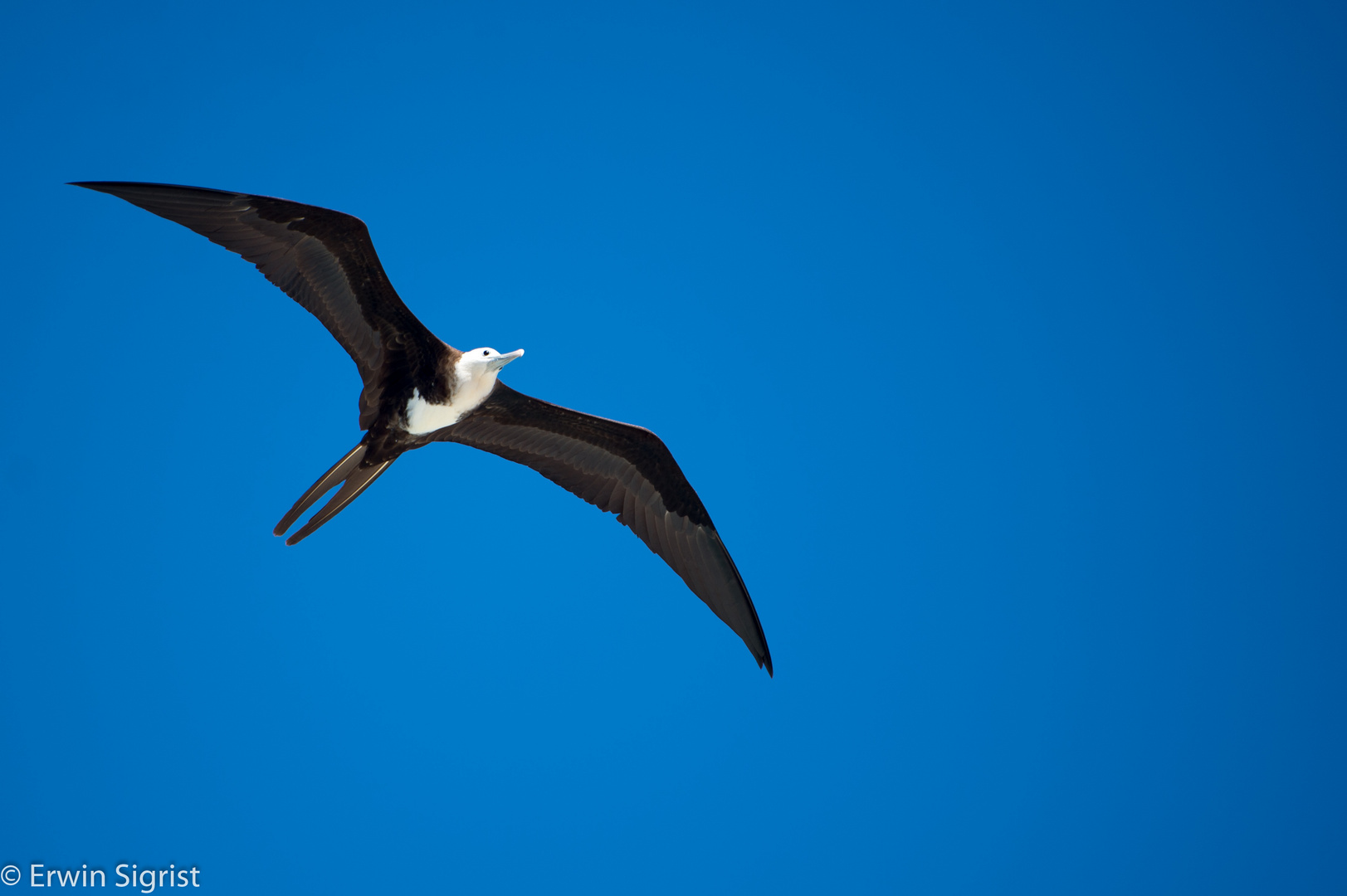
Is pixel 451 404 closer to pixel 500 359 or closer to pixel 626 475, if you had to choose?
pixel 500 359

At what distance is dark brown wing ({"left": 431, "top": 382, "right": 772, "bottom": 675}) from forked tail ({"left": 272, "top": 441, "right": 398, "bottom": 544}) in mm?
575

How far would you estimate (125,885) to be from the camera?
707 cm

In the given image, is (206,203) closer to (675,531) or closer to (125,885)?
(675,531)

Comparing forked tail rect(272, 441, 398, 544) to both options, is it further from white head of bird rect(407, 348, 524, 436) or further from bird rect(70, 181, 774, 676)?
white head of bird rect(407, 348, 524, 436)

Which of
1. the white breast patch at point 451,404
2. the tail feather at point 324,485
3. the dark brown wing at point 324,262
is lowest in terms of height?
the tail feather at point 324,485

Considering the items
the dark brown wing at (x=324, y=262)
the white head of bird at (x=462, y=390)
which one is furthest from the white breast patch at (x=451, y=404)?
the dark brown wing at (x=324, y=262)

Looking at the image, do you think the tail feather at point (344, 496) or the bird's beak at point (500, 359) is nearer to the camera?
the tail feather at point (344, 496)

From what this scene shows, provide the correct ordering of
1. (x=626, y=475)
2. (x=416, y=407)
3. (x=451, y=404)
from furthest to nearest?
(x=626, y=475)
(x=451, y=404)
(x=416, y=407)

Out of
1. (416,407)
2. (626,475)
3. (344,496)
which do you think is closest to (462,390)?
(416,407)

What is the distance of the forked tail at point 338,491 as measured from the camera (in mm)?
5652

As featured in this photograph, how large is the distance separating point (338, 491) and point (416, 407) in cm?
64

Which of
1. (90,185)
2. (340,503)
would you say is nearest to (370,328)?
(340,503)

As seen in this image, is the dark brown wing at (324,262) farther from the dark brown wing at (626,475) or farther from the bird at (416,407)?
→ the dark brown wing at (626,475)

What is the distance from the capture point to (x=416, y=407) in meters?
6.05
